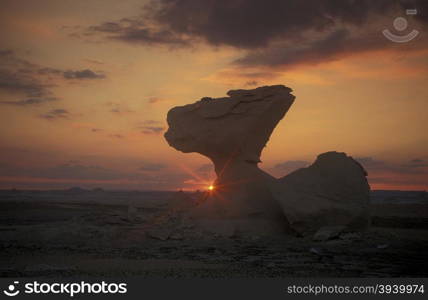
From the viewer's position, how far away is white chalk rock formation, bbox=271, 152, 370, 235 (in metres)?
19.7

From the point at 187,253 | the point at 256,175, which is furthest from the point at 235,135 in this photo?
the point at 187,253

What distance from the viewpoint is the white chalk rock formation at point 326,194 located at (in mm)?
19688

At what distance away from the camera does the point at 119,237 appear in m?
18.8

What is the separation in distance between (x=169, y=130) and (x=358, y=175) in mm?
9739

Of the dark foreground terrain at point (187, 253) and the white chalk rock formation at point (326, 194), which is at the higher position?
the white chalk rock formation at point (326, 194)

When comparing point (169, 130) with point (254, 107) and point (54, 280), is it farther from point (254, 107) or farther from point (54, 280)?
point (54, 280)

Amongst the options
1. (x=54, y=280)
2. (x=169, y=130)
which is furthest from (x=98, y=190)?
(x=54, y=280)

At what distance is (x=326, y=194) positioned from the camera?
20625 mm

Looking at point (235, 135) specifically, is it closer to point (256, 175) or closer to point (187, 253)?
point (256, 175)

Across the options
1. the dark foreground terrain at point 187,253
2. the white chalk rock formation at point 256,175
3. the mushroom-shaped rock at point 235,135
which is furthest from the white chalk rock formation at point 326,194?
the mushroom-shaped rock at point 235,135

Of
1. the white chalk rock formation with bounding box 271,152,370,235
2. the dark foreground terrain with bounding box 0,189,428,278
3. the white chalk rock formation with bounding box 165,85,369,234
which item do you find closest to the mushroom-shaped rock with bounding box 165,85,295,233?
the white chalk rock formation with bounding box 165,85,369,234

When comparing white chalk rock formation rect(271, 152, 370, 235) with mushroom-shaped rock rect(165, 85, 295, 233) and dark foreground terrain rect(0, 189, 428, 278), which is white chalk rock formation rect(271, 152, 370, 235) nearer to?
dark foreground terrain rect(0, 189, 428, 278)

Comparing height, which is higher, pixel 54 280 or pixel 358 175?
pixel 358 175

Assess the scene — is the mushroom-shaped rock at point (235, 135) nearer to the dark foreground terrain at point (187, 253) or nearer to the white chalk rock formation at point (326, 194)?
the white chalk rock formation at point (326, 194)
